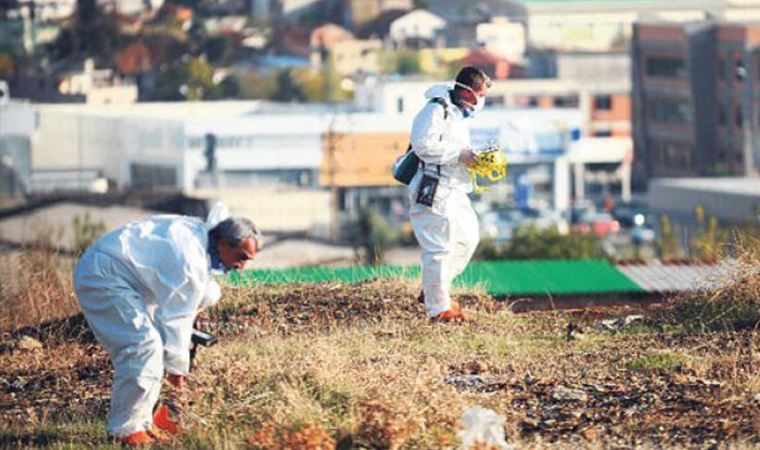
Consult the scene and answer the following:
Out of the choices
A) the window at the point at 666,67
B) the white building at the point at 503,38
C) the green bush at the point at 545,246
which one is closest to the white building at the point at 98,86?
A: the white building at the point at 503,38

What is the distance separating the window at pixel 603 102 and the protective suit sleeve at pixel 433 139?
93560 millimetres

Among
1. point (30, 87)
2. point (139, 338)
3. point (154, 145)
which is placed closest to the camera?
point (139, 338)

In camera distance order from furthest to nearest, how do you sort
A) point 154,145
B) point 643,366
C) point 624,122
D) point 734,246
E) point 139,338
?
point 624,122
point 154,145
point 734,246
point 643,366
point 139,338

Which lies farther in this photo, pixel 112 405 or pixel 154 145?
pixel 154 145

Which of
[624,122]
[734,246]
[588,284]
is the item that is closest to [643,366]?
[734,246]

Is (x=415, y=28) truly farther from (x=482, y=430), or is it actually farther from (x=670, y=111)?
(x=482, y=430)

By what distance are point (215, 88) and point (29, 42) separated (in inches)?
319

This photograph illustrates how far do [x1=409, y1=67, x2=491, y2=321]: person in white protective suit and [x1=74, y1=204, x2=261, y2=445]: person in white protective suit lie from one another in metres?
3.21

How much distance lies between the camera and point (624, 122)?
343 ft

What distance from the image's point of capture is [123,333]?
8.13 m

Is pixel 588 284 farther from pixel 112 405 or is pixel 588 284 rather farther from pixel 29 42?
pixel 29 42

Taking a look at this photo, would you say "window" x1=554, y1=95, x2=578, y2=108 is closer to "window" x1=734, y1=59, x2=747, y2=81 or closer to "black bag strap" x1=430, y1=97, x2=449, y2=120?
"window" x1=734, y1=59, x2=747, y2=81

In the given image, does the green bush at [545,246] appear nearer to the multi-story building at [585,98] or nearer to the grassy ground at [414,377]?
the grassy ground at [414,377]

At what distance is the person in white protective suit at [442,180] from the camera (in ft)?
36.9
